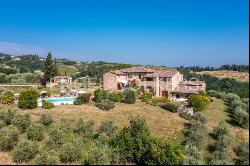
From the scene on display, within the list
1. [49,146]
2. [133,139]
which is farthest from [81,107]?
[133,139]

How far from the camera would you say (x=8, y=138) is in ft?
104

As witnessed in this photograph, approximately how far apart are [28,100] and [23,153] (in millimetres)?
17529

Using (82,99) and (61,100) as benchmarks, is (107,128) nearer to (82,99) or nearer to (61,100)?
(82,99)

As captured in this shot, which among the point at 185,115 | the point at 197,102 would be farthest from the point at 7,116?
the point at 197,102

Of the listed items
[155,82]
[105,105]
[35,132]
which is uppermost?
[155,82]

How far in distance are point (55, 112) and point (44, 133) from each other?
21.7 feet

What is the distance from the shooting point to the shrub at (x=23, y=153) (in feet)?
91.2

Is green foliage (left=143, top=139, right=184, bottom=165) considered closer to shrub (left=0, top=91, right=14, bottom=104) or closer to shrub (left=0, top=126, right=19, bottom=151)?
shrub (left=0, top=126, right=19, bottom=151)

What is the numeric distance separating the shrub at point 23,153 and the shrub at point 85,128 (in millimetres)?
7634

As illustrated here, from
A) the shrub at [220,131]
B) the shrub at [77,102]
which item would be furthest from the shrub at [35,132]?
the shrub at [220,131]

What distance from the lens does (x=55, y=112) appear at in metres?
42.8

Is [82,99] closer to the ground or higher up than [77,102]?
higher up

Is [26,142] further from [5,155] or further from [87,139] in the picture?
[87,139]

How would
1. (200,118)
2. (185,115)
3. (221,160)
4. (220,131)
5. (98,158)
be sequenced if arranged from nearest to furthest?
(221,160), (98,158), (220,131), (200,118), (185,115)
